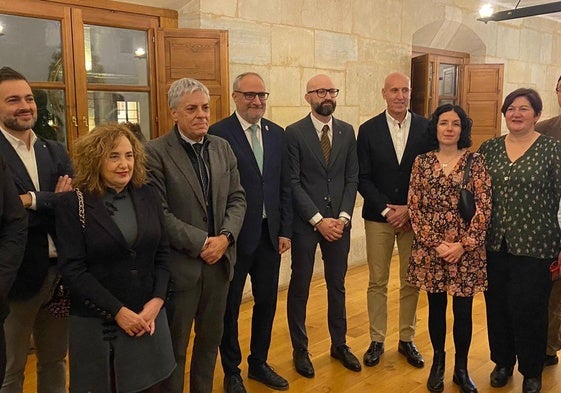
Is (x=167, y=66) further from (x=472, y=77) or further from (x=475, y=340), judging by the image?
(x=472, y=77)

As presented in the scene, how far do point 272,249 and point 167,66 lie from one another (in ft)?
6.18

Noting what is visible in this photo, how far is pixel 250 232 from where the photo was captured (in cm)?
270

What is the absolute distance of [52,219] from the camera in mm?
2133

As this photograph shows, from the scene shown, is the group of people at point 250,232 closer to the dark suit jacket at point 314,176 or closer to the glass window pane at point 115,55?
the dark suit jacket at point 314,176

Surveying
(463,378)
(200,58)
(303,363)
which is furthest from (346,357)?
(200,58)

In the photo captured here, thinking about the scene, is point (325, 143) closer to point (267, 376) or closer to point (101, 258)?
point (267, 376)

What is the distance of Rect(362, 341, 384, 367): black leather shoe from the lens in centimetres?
317

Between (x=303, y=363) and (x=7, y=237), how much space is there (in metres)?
1.89

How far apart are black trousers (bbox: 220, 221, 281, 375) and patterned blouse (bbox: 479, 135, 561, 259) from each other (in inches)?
49.1

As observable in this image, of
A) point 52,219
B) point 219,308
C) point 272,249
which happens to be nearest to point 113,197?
point 52,219

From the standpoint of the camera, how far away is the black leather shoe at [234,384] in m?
2.76

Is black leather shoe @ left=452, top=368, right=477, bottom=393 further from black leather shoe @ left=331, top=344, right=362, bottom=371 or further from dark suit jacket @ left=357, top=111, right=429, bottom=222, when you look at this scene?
dark suit jacket @ left=357, top=111, right=429, bottom=222

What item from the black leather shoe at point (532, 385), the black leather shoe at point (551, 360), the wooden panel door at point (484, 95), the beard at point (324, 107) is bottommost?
the black leather shoe at point (551, 360)

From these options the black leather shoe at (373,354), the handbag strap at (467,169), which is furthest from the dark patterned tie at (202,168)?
the black leather shoe at (373,354)
